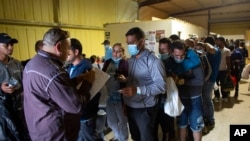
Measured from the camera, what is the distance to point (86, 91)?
1389 millimetres

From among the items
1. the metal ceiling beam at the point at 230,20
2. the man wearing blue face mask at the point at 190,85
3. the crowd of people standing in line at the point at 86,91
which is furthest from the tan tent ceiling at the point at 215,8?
the man wearing blue face mask at the point at 190,85

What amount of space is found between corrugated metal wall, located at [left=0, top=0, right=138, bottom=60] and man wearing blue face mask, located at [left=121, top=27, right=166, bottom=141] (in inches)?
144

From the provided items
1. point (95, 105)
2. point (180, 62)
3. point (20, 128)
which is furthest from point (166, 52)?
point (20, 128)

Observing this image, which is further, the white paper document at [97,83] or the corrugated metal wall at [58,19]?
the corrugated metal wall at [58,19]

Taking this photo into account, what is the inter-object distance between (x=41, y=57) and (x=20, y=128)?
4.59 ft

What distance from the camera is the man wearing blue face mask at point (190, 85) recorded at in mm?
2123

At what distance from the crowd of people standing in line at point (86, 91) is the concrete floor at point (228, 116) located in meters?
0.19

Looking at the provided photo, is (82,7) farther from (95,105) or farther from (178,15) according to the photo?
(178,15)

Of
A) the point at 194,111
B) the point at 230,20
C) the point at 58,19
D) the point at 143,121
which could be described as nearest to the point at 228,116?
the point at 194,111

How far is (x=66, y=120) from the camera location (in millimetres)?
1328

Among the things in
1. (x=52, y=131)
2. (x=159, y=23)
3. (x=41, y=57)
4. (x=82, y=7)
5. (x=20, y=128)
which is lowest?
(x=20, y=128)

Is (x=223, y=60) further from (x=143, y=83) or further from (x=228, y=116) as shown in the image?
(x=143, y=83)

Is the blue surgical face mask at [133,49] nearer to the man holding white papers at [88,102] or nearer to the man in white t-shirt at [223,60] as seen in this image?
the man holding white papers at [88,102]

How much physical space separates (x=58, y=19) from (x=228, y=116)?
185 inches
